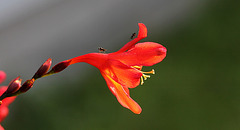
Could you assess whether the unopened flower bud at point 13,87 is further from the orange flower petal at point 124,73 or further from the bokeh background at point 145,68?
the bokeh background at point 145,68

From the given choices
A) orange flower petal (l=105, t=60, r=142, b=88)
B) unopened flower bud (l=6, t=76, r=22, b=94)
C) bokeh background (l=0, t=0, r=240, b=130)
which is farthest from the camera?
bokeh background (l=0, t=0, r=240, b=130)

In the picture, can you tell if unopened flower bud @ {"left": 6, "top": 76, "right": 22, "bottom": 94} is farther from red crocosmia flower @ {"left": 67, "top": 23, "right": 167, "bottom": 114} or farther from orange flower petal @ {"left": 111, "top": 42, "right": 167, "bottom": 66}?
orange flower petal @ {"left": 111, "top": 42, "right": 167, "bottom": 66}

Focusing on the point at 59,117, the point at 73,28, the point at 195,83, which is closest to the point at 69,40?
the point at 73,28

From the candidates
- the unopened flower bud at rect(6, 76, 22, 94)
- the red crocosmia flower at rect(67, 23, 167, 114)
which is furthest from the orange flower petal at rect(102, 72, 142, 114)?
the unopened flower bud at rect(6, 76, 22, 94)

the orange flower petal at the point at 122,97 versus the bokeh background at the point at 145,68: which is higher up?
the orange flower petal at the point at 122,97

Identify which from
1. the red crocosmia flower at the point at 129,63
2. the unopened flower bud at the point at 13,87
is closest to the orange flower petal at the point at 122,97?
the red crocosmia flower at the point at 129,63

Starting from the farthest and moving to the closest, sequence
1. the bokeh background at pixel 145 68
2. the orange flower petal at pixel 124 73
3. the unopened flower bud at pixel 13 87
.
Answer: the bokeh background at pixel 145 68
the orange flower petal at pixel 124 73
the unopened flower bud at pixel 13 87

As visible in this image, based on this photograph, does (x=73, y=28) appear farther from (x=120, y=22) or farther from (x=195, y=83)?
(x=195, y=83)
